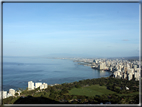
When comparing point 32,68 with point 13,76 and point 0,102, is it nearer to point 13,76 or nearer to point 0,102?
point 13,76

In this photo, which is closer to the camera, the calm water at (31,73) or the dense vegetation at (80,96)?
the dense vegetation at (80,96)

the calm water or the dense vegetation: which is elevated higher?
the calm water

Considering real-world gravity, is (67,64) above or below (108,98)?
above

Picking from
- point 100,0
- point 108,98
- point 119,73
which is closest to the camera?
point 100,0

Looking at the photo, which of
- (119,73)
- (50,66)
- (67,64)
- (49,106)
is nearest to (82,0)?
(49,106)

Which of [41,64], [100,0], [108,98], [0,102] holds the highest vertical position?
[100,0]

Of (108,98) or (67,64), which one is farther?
(67,64)

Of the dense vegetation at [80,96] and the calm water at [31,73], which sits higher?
the calm water at [31,73]

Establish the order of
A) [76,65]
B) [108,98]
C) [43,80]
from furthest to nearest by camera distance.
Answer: [76,65] < [43,80] < [108,98]

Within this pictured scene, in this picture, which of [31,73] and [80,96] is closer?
[80,96]

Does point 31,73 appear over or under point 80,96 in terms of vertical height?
over

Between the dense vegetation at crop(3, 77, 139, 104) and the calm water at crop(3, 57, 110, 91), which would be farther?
the calm water at crop(3, 57, 110, 91)
